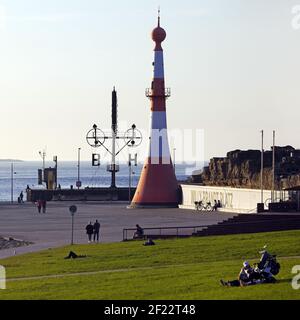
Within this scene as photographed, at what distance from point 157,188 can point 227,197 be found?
4.86 meters

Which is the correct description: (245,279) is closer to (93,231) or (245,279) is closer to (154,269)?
(154,269)

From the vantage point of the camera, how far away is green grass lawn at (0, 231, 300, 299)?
21.7 meters

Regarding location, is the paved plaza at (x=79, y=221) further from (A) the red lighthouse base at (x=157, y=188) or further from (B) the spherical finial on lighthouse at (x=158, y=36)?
(B) the spherical finial on lighthouse at (x=158, y=36)

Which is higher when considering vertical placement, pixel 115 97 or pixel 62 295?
pixel 115 97

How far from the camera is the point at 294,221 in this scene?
41.2 metres

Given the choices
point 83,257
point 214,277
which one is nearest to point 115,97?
point 83,257

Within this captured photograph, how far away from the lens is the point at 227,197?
205ft

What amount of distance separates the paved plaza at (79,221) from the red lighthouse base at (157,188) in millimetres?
1280

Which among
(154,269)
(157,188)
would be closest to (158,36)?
(157,188)

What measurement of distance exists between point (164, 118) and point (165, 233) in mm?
22753

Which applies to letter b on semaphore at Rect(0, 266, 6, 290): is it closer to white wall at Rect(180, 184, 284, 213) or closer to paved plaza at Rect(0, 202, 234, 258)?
paved plaza at Rect(0, 202, 234, 258)

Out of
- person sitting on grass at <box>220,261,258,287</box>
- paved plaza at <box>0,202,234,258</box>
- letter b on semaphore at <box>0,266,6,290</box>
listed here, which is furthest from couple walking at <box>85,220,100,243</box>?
person sitting on grass at <box>220,261,258,287</box>
